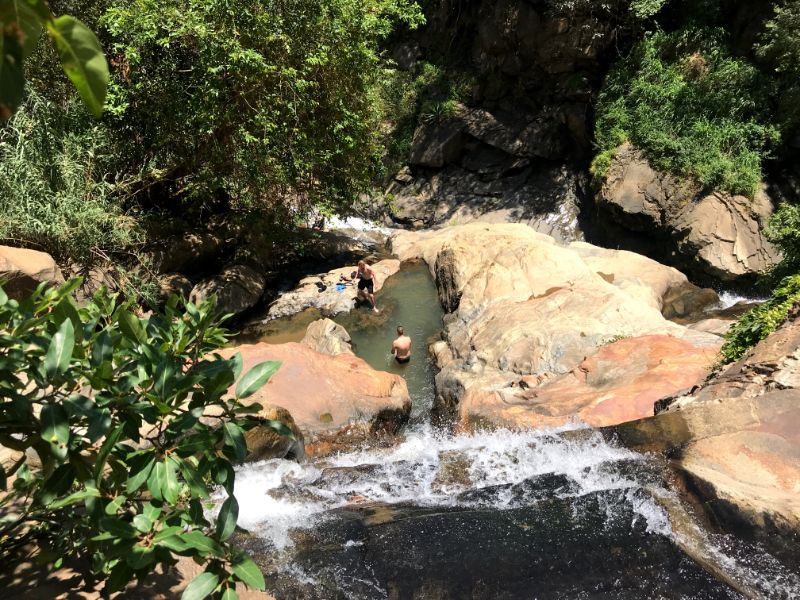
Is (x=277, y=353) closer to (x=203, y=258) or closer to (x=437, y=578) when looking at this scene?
(x=437, y=578)

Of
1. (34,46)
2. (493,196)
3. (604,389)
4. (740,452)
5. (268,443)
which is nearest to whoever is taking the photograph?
(34,46)

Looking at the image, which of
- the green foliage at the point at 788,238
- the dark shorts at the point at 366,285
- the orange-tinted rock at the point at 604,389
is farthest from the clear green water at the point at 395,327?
the green foliage at the point at 788,238

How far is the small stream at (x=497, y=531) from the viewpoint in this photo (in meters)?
2.83

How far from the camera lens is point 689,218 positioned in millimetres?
12672

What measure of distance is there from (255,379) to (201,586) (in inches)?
23.9

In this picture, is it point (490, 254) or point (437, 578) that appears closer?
point (437, 578)

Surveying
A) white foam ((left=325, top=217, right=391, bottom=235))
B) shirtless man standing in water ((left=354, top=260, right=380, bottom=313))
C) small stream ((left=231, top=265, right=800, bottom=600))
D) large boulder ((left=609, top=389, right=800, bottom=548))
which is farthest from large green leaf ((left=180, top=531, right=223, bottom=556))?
white foam ((left=325, top=217, right=391, bottom=235))

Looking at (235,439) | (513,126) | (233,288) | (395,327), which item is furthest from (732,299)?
(235,439)

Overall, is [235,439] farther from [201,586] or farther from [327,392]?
[327,392]

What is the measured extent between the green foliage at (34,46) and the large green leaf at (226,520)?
1.17 m

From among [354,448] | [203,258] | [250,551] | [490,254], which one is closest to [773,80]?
[490,254]

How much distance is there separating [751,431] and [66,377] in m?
4.34

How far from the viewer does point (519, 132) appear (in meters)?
18.1

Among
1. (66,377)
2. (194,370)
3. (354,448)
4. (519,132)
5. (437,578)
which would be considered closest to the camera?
(66,377)
